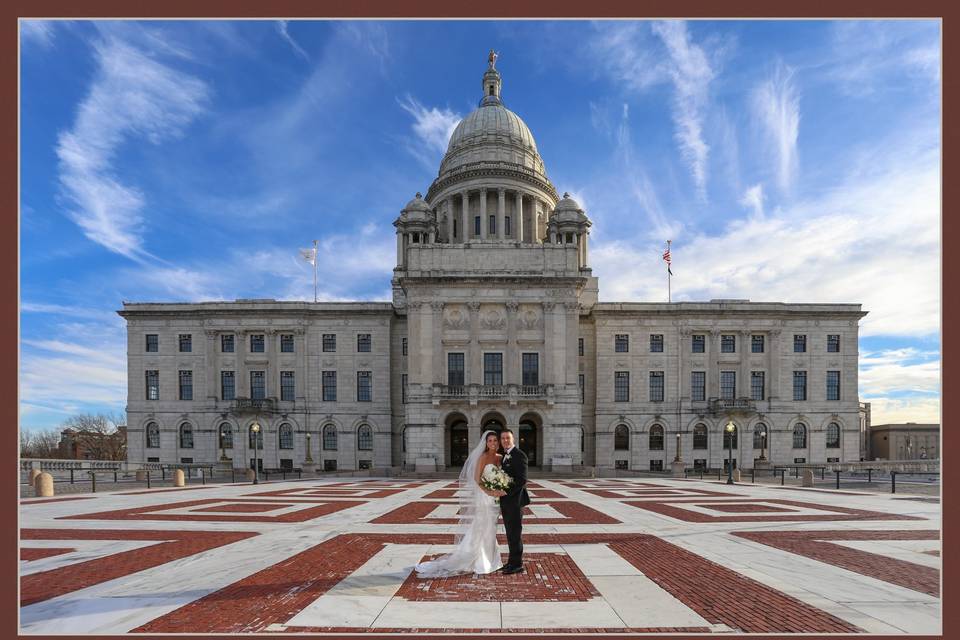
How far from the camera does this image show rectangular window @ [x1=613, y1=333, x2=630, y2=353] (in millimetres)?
46250

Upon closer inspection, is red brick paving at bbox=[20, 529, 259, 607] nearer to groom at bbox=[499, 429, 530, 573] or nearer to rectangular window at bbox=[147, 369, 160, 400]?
groom at bbox=[499, 429, 530, 573]

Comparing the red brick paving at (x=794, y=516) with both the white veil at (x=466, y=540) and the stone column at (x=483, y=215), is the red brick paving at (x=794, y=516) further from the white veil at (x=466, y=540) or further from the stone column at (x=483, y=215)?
the stone column at (x=483, y=215)

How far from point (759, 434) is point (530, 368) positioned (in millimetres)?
24350

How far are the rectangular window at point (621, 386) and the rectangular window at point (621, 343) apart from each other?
228cm

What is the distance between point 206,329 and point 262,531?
41062mm

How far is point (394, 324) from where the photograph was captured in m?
47.1

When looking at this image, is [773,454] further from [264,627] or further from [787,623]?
[264,627]

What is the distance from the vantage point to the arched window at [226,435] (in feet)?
147

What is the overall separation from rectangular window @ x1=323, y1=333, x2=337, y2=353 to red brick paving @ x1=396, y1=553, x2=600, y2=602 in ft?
137

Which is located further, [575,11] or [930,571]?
[930,571]

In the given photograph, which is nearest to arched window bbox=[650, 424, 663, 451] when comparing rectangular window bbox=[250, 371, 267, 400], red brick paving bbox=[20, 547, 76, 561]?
rectangular window bbox=[250, 371, 267, 400]

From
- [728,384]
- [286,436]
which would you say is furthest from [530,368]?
[286,436]

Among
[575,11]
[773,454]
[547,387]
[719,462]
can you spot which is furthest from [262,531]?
[773,454]

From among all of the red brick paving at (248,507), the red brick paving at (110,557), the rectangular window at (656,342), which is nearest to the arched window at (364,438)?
the rectangular window at (656,342)
